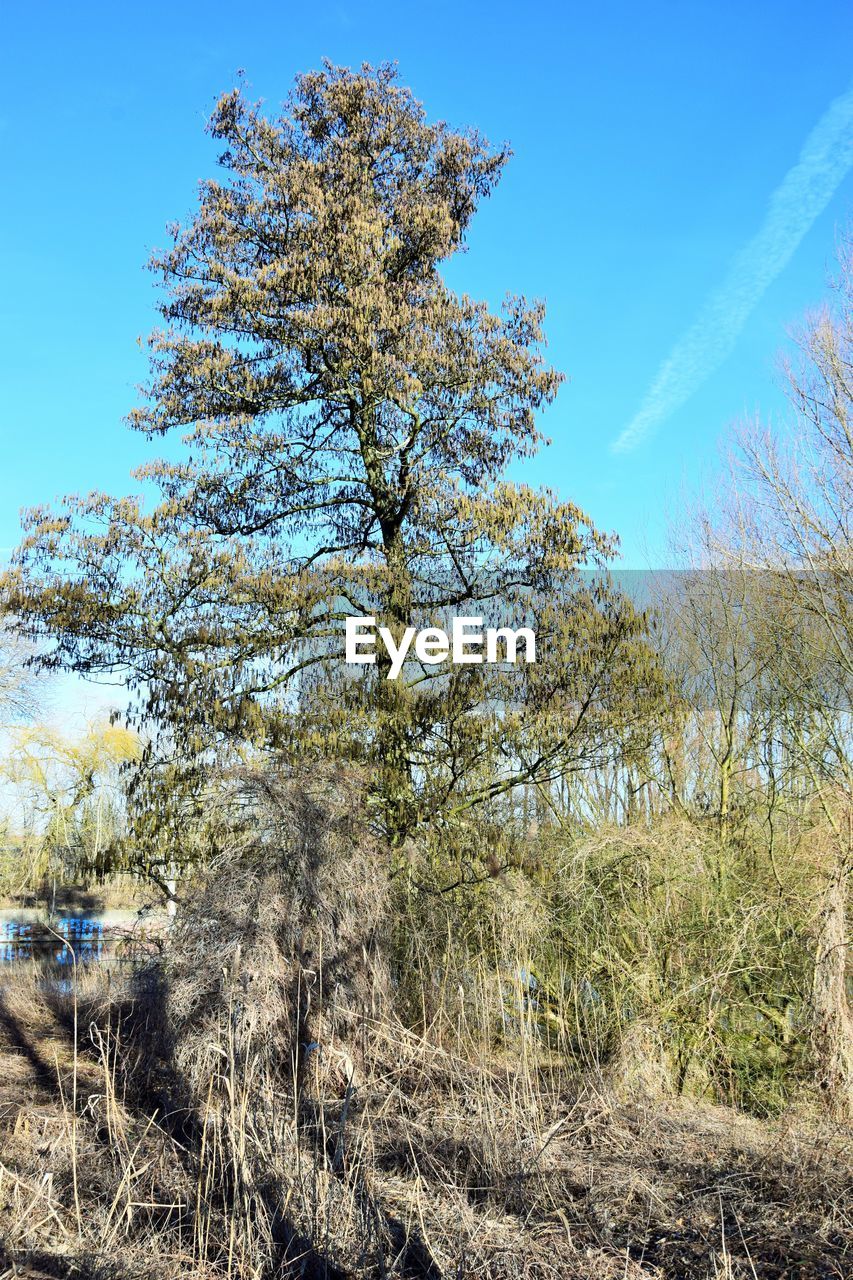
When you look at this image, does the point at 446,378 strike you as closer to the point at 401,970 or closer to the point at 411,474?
the point at 411,474

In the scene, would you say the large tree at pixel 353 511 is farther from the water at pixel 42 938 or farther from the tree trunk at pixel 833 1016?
the water at pixel 42 938

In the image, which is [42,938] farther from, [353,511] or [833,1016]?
[833,1016]

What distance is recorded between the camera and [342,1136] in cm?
548

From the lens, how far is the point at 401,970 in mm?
9375

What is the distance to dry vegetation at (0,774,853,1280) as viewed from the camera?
4.59 metres

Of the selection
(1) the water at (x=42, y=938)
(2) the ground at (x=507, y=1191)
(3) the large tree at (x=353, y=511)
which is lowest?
(1) the water at (x=42, y=938)

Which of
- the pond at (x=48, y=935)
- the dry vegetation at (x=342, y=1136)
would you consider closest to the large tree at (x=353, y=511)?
the dry vegetation at (x=342, y=1136)

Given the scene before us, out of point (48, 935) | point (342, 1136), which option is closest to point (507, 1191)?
point (342, 1136)

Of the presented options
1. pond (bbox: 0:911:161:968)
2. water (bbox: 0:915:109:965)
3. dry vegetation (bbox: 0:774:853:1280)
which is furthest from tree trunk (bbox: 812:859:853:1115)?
water (bbox: 0:915:109:965)

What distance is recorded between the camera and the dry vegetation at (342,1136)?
15.1 ft

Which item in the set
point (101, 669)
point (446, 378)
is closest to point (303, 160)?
point (446, 378)

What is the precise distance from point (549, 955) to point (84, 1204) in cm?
484

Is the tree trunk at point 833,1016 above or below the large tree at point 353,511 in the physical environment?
below

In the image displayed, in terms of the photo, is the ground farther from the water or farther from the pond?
the water
